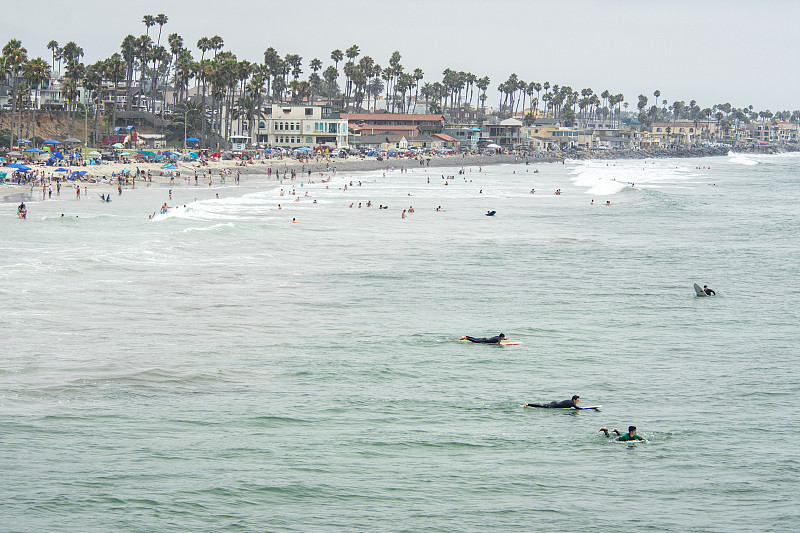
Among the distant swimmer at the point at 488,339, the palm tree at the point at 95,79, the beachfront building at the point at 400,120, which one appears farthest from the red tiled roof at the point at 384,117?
the distant swimmer at the point at 488,339

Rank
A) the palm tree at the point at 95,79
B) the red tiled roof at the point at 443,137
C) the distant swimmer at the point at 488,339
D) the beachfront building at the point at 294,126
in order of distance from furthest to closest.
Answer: the red tiled roof at the point at 443,137 → the beachfront building at the point at 294,126 → the palm tree at the point at 95,79 → the distant swimmer at the point at 488,339

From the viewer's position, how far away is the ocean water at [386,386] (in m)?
17.0

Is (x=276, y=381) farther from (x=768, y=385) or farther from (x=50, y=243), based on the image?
(x=50, y=243)

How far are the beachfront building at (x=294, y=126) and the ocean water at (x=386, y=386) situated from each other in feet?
323

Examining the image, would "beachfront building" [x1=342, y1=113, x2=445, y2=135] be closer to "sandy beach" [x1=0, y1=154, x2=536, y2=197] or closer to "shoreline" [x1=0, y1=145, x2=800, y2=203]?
"shoreline" [x1=0, y1=145, x2=800, y2=203]

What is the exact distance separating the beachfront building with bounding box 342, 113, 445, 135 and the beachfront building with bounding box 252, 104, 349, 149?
2062 centimetres

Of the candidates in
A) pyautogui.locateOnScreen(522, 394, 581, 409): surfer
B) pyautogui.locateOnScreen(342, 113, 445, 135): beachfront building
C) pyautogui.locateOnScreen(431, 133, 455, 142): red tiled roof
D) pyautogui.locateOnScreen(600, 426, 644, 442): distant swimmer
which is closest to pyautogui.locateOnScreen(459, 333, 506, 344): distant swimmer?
pyautogui.locateOnScreen(522, 394, 581, 409): surfer

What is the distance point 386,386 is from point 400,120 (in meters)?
159

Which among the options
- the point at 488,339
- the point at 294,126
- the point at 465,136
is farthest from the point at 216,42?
the point at 488,339

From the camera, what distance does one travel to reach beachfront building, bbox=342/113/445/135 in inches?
6811

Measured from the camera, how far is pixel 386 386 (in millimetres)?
23453

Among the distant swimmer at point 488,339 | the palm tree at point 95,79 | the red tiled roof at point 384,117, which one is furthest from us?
the red tiled roof at point 384,117

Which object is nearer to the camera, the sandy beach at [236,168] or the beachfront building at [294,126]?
the sandy beach at [236,168]

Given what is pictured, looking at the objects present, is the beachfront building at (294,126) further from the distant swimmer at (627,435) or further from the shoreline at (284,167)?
the distant swimmer at (627,435)
